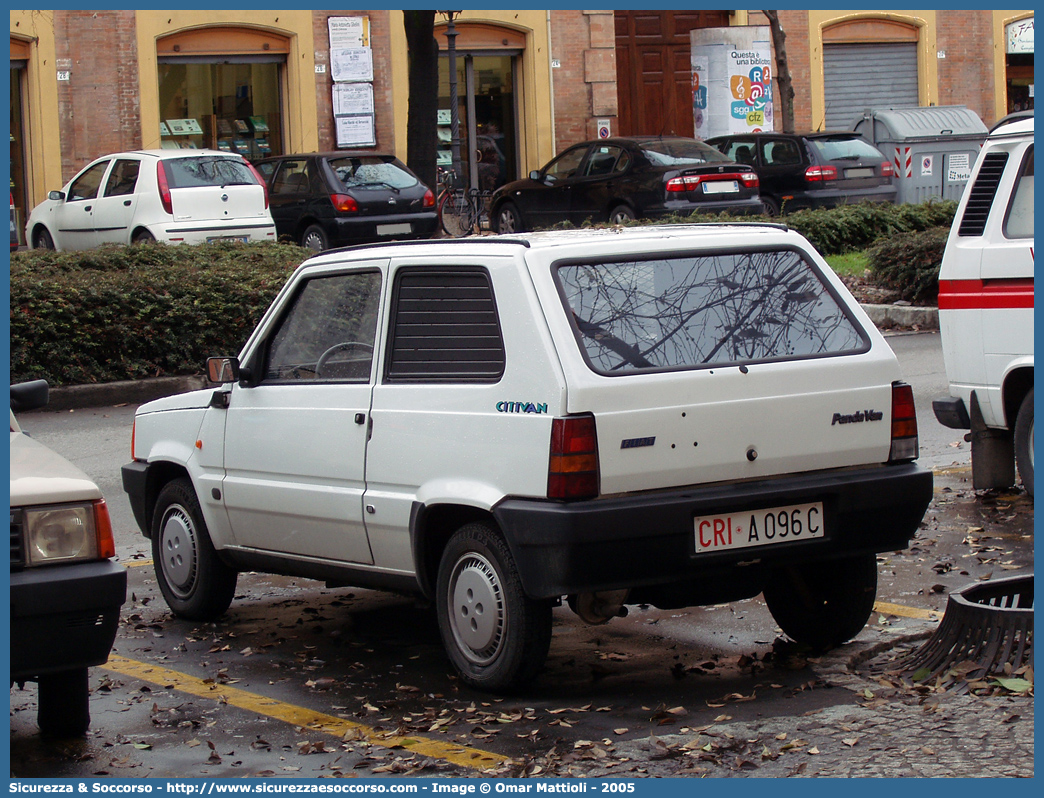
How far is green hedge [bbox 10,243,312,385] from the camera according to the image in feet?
43.2

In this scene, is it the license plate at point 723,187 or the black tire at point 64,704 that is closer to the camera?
the black tire at point 64,704

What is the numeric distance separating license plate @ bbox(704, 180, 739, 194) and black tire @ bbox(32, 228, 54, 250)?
976 cm

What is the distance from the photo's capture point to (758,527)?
17.6 ft

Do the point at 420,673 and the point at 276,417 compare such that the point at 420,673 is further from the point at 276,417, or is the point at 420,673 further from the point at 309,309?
the point at 309,309

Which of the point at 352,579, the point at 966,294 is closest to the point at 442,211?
the point at 966,294

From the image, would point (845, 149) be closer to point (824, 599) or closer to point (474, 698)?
point (824, 599)

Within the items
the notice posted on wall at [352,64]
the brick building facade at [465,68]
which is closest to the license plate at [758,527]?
the brick building facade at [465,68]

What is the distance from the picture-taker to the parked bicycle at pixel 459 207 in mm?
27188

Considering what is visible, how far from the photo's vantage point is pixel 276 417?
633cm

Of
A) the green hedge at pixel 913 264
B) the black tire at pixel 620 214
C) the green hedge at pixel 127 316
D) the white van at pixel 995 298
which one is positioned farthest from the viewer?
the black tire at pixel 620 214

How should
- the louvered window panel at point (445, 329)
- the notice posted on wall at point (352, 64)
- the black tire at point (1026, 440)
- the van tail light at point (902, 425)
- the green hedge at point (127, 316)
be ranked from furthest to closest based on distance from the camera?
the notice posted on wall at point (352, 64)
the green hedge at point (127, 316)
the black tire at point (1026, 440)
the van tail light at point (902, 425)
the louvered window panel at point (445, 329)

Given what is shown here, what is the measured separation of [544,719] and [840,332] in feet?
5.94

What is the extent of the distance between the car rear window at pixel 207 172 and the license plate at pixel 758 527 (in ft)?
51.9

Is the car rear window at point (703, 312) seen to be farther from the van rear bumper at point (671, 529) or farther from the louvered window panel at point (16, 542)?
the louvered window panel at point (16, 542)
